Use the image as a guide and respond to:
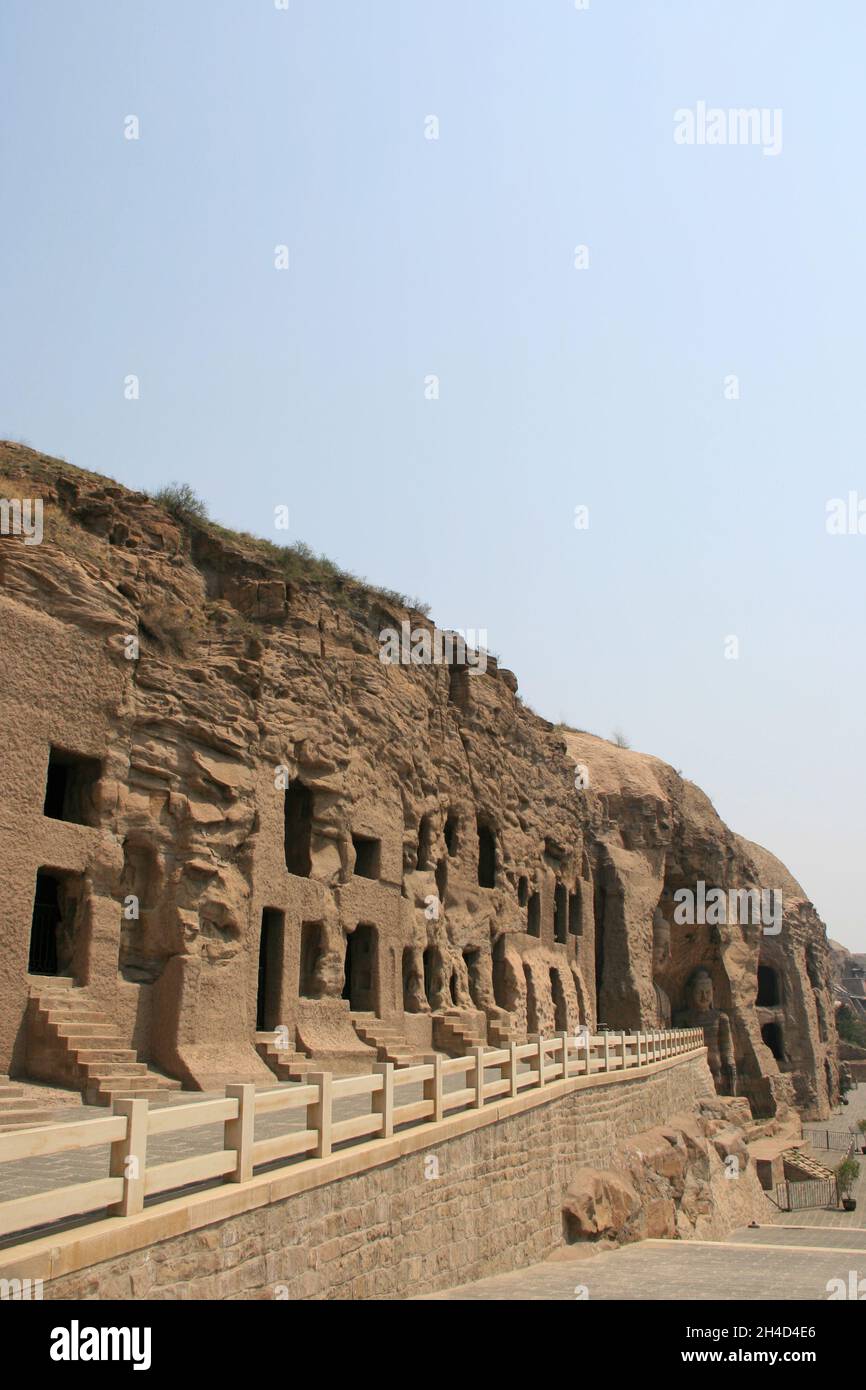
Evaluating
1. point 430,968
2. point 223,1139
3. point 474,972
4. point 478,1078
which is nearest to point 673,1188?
point 474,972

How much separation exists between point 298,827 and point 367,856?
218cm

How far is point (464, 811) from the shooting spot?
93.9ft

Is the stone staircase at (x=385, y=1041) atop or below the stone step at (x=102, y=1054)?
below

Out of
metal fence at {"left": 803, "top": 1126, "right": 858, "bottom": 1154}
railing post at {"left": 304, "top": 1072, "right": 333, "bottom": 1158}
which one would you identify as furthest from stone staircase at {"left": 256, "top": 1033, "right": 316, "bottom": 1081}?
metal fence at {"left": 803, "top": 1126, "right": 858, "bottom": 1154}

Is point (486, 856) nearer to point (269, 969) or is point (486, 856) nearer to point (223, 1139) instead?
point (269, 969)

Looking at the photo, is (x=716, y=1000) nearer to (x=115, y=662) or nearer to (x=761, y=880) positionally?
(x=761, y=880)

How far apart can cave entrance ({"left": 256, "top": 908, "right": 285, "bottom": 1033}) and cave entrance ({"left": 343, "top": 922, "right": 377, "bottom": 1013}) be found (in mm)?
2650

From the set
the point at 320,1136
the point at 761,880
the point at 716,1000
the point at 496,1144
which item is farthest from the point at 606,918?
the point at 320,1136

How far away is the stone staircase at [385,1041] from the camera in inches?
848

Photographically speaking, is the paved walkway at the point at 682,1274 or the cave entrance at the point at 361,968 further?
the cave entrance at the point at 361,968

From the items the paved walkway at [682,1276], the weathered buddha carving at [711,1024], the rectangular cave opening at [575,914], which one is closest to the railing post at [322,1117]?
the paved walkway at [682,1276]

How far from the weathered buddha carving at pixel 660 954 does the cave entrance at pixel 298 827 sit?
24223 mm

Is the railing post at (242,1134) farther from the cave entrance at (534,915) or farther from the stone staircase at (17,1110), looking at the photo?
the cave entrance at (534,915)

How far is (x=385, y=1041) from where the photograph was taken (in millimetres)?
21938
